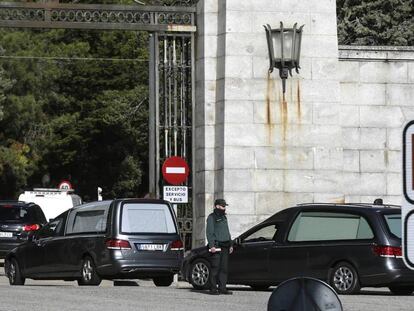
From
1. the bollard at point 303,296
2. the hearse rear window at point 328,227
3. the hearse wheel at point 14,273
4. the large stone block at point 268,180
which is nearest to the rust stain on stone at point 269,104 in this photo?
the large stone block at point 268,180

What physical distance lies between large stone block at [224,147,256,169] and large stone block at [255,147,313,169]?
122mm

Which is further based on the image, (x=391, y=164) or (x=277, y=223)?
(x=391, y=164)

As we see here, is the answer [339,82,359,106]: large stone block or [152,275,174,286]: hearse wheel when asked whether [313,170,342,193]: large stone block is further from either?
[152,275,174,286]: hearse wheel

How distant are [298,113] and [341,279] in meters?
6.05

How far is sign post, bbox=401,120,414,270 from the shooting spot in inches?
Answer: 271

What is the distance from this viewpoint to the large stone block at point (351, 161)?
87.2 feet

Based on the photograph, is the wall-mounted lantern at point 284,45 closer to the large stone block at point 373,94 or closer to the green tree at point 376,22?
the large stone block at point 373,94

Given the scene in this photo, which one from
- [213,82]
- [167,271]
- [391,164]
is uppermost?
[213,82]

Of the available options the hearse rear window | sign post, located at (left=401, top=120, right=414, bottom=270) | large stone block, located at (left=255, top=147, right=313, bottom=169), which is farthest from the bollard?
large stone block, located at (left=255, top=147, right=313, bottom=169)

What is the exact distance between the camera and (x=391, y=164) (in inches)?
1038

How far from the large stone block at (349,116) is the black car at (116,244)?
4.67 m

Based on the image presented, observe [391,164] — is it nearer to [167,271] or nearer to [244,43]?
[244,43]

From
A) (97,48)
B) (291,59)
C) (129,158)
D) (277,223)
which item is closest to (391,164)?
(291,59)

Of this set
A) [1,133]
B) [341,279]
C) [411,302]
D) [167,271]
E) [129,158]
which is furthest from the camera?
[1,133]
